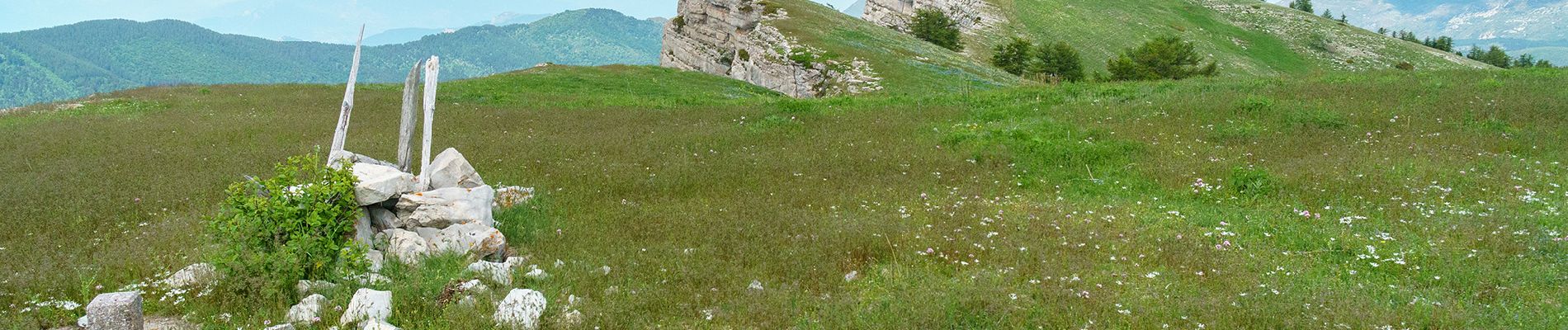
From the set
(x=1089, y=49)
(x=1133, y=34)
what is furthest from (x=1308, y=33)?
(x=1089, y=49)

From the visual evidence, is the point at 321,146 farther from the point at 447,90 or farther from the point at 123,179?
the point at 447,90

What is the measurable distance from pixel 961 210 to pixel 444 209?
6.65m

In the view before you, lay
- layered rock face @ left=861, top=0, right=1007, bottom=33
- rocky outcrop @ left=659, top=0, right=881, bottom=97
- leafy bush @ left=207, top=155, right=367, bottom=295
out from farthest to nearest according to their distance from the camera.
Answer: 1. layered rock face @ left=861, top=0, right=1007, bottom=33
2. rocky outcrop @ left=659, top=0, right=881, bottom=97
3. leafy bush @ left=207, top=155, right=367, bottom=295

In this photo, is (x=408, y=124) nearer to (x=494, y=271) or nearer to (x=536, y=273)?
(x=494, y=271)

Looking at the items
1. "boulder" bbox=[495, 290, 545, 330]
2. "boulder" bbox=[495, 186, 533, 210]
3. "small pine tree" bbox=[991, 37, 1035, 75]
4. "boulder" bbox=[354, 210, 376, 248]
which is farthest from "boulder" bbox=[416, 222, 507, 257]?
"small pine tree" bbox=[991, 37, 1035, 75]

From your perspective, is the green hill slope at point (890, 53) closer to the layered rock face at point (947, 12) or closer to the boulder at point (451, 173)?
the layered rock face at point (947, 12)

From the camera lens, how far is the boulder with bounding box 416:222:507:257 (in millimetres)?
8750

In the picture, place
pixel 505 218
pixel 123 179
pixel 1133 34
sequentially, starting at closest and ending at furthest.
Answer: pixel 505 218 < pixel 123 179 < pixel 1133 34

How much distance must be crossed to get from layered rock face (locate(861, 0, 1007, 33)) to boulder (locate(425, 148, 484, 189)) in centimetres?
5767

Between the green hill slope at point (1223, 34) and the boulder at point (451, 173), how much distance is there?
5365cm

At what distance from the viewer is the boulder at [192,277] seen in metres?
7.39

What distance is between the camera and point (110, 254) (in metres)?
8.47

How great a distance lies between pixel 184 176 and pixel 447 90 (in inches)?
818

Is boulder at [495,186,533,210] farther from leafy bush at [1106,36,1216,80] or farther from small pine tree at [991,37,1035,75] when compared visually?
small pine tree at [991,37,1035,75]
